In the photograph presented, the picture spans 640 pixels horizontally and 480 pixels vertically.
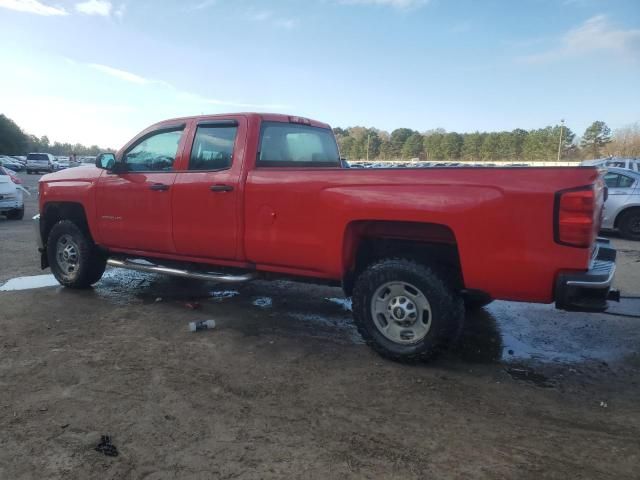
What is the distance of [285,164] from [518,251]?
251 centimetres

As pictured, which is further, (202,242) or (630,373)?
(202,242)

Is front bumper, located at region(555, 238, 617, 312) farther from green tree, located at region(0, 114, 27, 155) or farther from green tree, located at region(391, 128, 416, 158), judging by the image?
green tree, located at region(0, 114, 27, 155)

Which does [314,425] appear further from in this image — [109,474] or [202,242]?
[202,242]

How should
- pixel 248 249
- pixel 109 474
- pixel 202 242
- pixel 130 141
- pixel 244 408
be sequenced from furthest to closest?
1. pixel 130 141
2. pixel 202 242
3. pixel 248 249
4. pixel 244 408
5. pixel 109 474

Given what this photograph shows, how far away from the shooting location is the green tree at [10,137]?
73.2 m

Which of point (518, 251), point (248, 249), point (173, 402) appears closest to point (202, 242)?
point (248, 249)

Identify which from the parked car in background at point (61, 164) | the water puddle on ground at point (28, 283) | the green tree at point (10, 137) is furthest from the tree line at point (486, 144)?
the water puddle on ground at point (28, 283)

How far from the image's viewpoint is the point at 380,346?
3947mm

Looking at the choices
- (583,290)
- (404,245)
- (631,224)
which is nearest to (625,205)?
(631,224)

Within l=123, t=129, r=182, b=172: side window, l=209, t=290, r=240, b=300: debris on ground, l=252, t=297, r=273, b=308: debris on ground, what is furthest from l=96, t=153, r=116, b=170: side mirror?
l=252, t=297, r=273, b=308: debris on ground

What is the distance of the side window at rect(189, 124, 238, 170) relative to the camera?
15.5 feet

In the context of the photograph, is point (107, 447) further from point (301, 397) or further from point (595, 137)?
point (595, 137)

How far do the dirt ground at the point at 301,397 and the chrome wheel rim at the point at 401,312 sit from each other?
0.25 m

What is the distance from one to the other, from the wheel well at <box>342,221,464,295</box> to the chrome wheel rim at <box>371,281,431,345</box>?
0.28 meters
